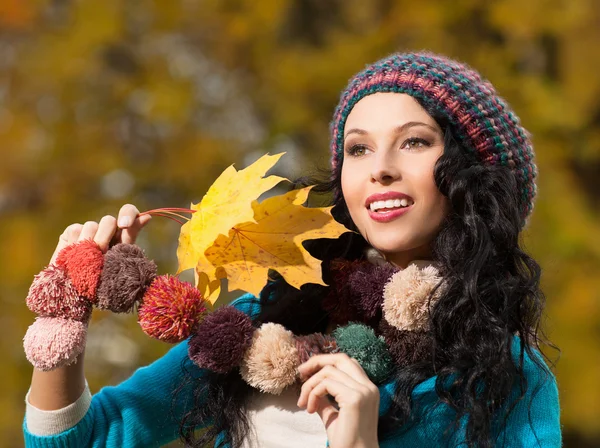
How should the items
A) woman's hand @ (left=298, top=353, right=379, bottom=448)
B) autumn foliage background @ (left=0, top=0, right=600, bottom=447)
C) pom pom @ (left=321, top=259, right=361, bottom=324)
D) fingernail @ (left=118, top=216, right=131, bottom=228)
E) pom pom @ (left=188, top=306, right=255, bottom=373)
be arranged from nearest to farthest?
woman's hand @ (left=298, top=353, right=379, bottom=448), pom pom @ (left=188, top=306, right=255, bottom=373), fingernail @ (left=118, top=216, right=131, bottom=228), pom pom @ (left=321, top=259, right=361, bottom=324), autumn foliage background @ (left=0, top=0, right=600, bottom=447)

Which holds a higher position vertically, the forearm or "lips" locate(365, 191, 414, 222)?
"lips" locate(365, 191, 414, 222)

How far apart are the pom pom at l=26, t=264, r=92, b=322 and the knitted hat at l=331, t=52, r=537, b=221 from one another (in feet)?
2.68

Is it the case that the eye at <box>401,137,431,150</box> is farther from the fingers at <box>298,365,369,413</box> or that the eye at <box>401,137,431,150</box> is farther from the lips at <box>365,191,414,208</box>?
the fingers at <box>298,365,369,413</box>

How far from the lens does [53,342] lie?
5.45 feet

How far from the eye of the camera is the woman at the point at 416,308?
183 cm

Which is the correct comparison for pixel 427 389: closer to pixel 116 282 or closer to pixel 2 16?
pixel 116 282

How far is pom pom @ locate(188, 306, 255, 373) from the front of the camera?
67.7 inches

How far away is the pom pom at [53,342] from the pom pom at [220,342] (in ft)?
0.76

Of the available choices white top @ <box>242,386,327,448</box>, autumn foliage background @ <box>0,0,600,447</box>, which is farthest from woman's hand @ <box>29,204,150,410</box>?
autumn foliage background @ <box>0,0,600,447</box>

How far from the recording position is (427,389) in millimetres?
1848

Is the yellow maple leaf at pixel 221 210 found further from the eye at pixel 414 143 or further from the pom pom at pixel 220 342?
the eye at pixel 414 143

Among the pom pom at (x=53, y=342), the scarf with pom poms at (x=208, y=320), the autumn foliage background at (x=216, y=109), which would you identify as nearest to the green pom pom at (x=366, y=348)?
the scarf with pom poms at (x=208, y=320)

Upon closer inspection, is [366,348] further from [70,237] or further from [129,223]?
[70,237]

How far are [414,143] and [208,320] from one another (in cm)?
63
